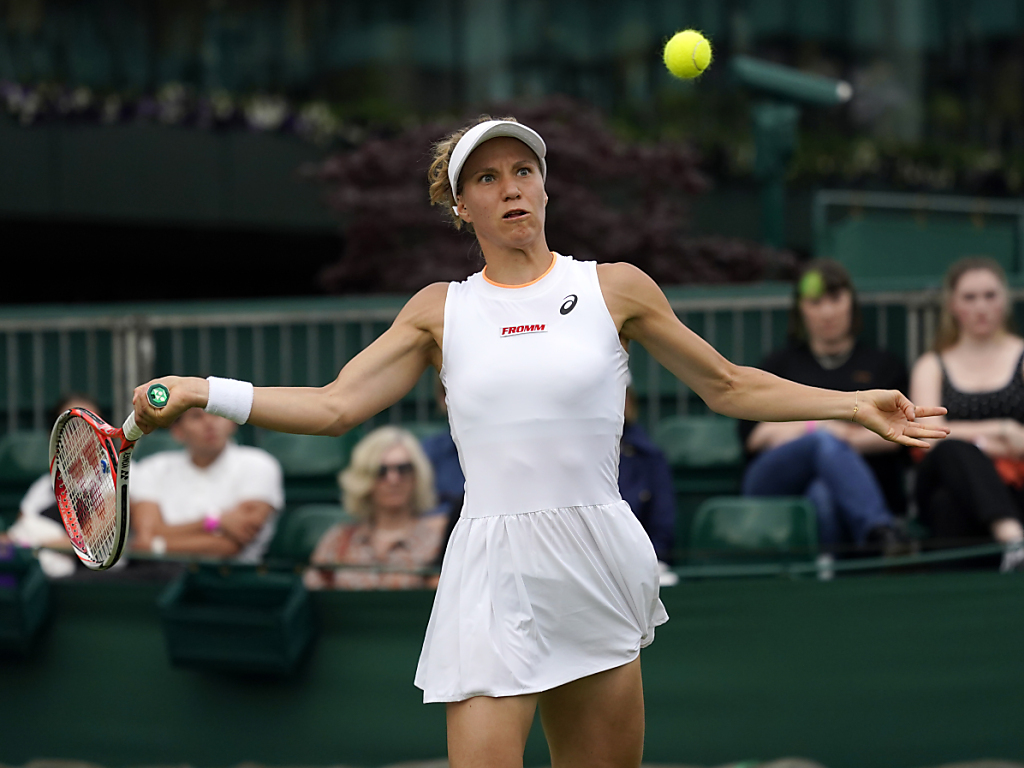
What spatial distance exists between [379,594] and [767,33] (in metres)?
20.1

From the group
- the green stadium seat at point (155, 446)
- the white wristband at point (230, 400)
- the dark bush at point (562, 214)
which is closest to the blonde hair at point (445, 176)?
the white wristband at point (230, 400)

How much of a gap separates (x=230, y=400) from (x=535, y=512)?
0.74 m

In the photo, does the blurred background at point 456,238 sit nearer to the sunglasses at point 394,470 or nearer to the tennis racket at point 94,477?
the sunglasses at point 394,470

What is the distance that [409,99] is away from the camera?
22.1 meters

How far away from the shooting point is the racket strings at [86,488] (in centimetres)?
321

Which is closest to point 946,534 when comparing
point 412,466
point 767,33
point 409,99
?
point 412,466

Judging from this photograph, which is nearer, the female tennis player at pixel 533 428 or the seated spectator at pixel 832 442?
the female tennis player at pixel 533 428

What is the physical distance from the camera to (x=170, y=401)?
9.59ft

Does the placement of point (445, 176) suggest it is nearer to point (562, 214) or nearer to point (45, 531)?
point (45, 531)

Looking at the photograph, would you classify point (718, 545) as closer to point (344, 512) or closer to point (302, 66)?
point (344, 512)

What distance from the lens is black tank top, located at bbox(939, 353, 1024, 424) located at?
18.9 ft

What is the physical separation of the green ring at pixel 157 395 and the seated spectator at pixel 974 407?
3.56m

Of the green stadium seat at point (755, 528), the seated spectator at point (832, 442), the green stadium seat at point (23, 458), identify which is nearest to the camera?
the green stadium seat at point (755, 528)

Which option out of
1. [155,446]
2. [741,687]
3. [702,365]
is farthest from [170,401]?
[155,446]
